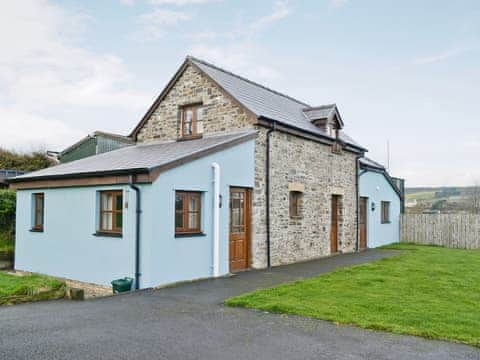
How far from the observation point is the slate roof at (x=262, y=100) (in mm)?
14602

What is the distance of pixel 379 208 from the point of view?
23.0 m

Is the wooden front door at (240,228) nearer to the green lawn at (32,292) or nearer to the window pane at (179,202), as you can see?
the window pane at (179,202)

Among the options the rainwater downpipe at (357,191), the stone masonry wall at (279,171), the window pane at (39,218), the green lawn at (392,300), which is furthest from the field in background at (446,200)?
the window pane at (39,218)

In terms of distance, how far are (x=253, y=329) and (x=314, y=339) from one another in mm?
1006

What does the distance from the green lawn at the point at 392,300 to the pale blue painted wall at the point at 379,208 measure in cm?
831

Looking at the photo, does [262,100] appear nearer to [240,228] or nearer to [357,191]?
[240,228]

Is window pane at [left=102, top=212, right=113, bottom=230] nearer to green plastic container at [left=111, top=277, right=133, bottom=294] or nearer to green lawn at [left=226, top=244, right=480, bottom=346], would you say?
green plastic container at [left=111, top=277, right=133, bottom=294]

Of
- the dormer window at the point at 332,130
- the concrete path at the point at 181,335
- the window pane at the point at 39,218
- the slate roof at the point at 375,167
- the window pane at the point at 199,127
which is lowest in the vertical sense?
the concrete path at the point at 181,335

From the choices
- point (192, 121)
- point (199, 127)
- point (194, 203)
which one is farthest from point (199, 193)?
point (192, 121)

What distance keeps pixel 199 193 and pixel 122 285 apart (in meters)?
3.08

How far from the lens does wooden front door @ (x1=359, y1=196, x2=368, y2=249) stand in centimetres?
2133

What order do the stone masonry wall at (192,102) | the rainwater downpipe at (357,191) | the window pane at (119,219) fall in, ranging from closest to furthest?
the window pane at (119,219) < the stone masonry wall at (192,102) < the rainwater downpipe at (357,191)

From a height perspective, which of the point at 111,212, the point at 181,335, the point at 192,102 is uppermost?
the point at 192,102

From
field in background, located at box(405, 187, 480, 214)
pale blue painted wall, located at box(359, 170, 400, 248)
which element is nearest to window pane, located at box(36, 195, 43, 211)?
pale blue painted wall, located at box(359, 170, 400, 248)
